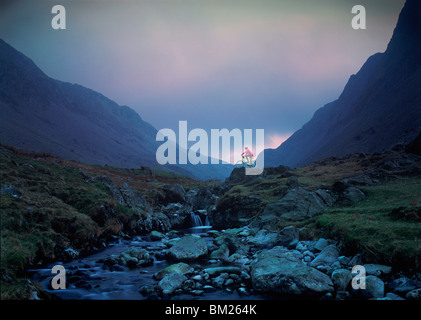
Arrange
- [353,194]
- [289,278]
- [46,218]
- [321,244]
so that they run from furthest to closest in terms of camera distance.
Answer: [353,194]
[46,218]
[321,244]
[289,278]

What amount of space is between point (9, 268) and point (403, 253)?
18.7 m

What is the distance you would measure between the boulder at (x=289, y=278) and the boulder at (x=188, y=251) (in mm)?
6391

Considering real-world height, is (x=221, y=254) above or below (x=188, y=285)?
above

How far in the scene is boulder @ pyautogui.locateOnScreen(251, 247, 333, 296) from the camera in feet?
41.0

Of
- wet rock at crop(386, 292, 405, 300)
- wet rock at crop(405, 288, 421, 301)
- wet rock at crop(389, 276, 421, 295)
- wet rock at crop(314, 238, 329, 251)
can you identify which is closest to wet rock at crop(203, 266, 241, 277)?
wet rock at crop(314, 238, 329, 251)

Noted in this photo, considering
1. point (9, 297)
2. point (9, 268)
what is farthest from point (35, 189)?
point (9, 297)

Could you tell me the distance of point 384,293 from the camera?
37.7 ft

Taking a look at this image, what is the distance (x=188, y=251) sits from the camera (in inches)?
811

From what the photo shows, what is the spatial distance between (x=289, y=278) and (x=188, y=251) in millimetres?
9324

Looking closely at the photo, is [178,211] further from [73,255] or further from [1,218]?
[1,218]

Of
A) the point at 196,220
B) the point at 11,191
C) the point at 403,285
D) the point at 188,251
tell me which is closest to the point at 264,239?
the point at 188,251

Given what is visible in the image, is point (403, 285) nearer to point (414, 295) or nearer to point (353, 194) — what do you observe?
point (414, 295)

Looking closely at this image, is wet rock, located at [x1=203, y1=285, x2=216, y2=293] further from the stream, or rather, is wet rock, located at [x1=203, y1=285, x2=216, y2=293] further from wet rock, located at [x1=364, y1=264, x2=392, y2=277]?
wet rock, located at [x1=364, y1=264, x2=392, y2=277]

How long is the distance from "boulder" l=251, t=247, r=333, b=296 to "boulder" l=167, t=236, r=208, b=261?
21.0 feet
